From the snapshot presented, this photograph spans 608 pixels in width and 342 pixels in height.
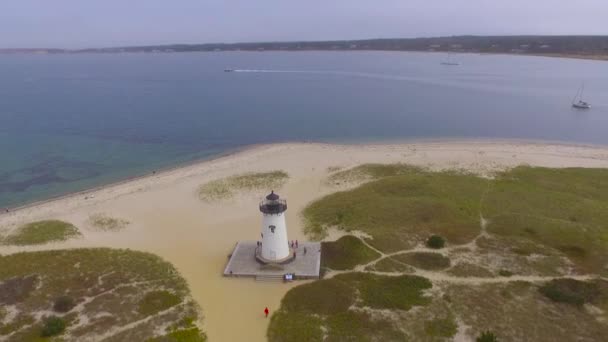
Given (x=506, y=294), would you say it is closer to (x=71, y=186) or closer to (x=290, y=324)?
(x=290, y=324)

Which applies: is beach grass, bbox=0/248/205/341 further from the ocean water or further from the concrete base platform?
the ocean water

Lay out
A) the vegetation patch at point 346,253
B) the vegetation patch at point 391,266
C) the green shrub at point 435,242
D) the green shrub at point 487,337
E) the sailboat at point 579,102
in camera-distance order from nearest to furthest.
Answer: the green shrub at point 487,337
the vegetation patch at point 391,266
the vegetation patch at point 346,253
the green shrub at point 435,242
the sailboat at point 579,102

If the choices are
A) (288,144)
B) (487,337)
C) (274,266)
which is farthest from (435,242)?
(288,144)

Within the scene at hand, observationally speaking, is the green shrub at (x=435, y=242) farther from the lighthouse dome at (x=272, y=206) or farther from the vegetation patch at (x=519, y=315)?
the lighthouse dome at (x=272, y=206)

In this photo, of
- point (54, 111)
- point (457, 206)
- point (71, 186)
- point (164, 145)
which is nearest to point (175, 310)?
point (457, 206)

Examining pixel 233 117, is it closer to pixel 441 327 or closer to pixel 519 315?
pixel 441 327

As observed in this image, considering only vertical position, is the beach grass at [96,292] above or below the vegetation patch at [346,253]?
below

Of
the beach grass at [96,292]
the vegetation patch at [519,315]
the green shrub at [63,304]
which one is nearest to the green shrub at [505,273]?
the vegetation patch at [519,315]
